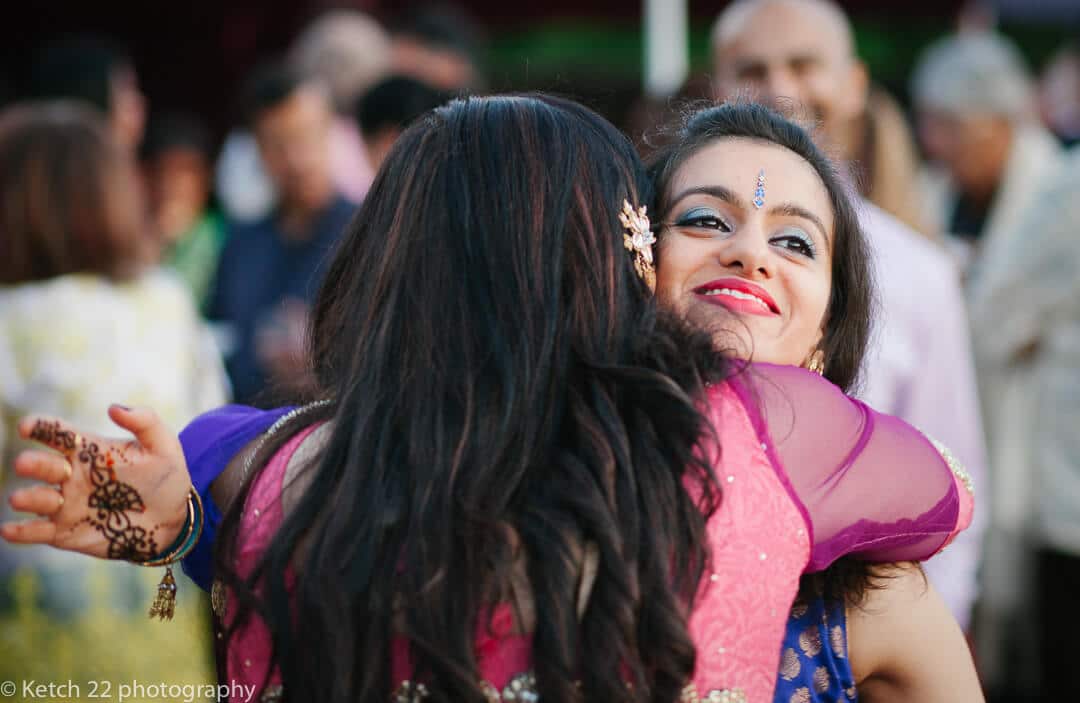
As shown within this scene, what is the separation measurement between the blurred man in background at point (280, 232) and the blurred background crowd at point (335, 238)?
0.01 m

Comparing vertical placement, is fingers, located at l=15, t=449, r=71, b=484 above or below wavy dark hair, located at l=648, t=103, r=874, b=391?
below

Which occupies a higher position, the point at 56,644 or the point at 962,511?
the point at 962,511

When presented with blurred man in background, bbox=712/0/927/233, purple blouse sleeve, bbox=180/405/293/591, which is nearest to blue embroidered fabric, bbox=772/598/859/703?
purple blouse sleeve, bbox=180/405/293/591

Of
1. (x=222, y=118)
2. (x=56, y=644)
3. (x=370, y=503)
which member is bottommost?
(x=56, y=644)

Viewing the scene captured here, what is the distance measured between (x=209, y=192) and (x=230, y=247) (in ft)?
9.86

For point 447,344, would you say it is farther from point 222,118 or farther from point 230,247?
point 222,118

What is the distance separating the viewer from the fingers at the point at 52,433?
147cm

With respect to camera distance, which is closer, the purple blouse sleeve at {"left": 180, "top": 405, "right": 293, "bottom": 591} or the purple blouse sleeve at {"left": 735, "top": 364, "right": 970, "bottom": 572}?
the purple blouse sleeve at {"left": 735, "top": 364, "right": 970, "bottom": 572}

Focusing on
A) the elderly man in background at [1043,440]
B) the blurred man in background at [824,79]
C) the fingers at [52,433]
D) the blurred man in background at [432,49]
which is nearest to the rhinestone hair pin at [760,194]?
the fingers at [52,433]

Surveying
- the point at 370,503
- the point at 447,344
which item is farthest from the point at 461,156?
the point at 370,503

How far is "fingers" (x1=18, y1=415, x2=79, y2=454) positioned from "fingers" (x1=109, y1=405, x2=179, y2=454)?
0.05 meters

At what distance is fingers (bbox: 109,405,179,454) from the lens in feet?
5.04

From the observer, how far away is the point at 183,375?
135 inches

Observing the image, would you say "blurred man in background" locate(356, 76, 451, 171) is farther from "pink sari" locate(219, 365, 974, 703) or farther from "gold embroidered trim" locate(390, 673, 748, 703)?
"gold embroidered trim" locate(390, 673, 748, 703)
